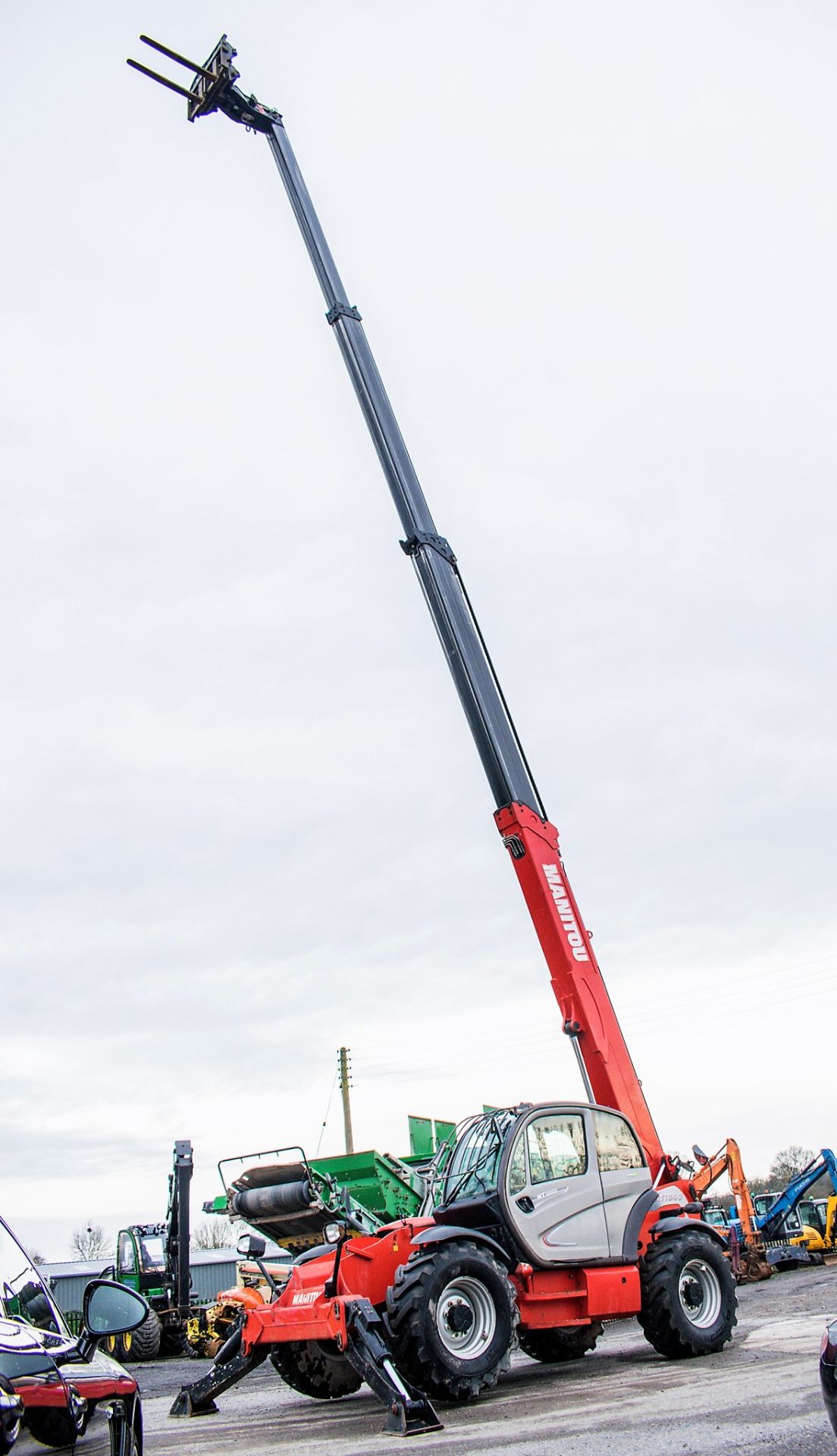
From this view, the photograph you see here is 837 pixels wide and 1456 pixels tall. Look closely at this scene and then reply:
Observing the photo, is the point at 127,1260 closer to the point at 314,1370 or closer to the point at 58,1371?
the point at 314,1370

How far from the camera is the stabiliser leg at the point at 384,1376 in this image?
600 cm

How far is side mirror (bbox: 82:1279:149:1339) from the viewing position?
3043 mm

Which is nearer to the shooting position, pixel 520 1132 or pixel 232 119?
pixel 520 1132

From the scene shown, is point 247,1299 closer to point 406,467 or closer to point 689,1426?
point 689,1426

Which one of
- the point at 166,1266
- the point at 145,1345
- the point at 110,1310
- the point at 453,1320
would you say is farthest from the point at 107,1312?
the point at 166,1266

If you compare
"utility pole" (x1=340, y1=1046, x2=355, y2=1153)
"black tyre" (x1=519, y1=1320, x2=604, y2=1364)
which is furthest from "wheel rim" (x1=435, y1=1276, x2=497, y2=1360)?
"utility pole" (x1=340, y1=1046, x2=355, y2=1153)

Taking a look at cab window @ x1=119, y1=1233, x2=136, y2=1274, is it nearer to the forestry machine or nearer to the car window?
the forestry machine

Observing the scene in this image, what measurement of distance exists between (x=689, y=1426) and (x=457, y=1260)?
6.64 feet

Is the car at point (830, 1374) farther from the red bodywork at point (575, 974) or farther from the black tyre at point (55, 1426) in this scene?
the red bodywork at point (575, 974)

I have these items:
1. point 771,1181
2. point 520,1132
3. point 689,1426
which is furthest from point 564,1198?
point 771,1181

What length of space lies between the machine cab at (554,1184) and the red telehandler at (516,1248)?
0.04 ft

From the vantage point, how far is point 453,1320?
6969mm

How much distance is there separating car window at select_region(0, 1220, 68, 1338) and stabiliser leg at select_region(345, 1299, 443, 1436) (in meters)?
3.62

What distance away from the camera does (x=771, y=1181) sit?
8825 centimetres
